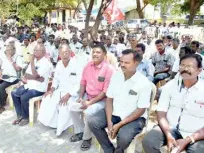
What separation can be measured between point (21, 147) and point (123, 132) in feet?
5.18

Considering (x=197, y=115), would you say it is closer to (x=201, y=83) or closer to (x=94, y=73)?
(x=201, y=83)

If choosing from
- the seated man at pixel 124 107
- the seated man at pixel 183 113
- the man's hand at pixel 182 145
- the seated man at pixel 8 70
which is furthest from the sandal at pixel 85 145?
the seated man at pixel 8 70

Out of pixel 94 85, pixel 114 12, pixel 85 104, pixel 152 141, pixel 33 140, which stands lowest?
pixel 33 140

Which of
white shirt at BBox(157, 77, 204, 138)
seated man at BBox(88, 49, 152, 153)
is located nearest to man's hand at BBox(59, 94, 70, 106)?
seated man at BBox(88, 49, 152, 153)

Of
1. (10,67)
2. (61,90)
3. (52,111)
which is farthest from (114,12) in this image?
(52,111)

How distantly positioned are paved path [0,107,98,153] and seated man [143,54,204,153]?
1099 millimetres

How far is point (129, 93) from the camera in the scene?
3.15m

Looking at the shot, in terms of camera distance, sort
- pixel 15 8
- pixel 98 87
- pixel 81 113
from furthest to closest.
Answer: pixel 15 8
pixel 81 113
pixel 98 87

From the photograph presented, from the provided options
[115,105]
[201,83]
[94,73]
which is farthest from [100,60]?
[201,83]

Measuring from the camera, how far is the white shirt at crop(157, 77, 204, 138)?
9.11 feet

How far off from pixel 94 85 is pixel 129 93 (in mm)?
723

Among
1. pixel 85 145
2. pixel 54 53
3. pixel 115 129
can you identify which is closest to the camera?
pixel 115 129

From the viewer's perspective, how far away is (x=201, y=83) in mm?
2824

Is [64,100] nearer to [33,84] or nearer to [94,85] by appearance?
[94,85]
